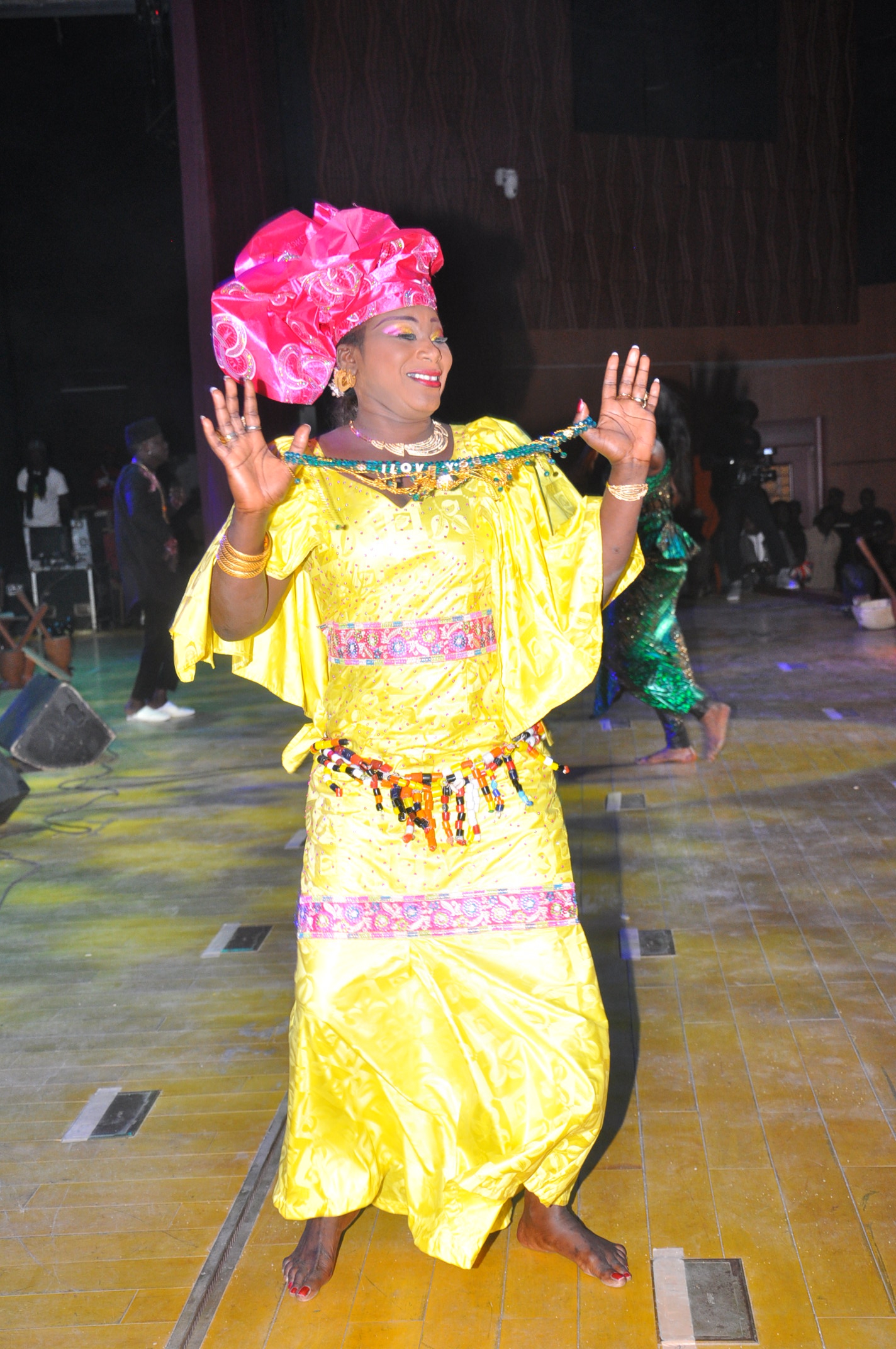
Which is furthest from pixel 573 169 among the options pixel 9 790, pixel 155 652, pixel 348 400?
pixel 348 400

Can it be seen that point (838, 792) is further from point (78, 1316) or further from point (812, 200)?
point (812, 200)

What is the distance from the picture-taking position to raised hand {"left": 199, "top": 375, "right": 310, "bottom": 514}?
70.2 inches

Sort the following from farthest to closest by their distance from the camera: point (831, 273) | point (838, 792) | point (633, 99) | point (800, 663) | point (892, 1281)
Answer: point (831, 273), point (633, 99), point (800, 663), point (838, 792), point (892, 1281)

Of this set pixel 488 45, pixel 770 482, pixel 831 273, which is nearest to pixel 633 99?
pixel 488 45

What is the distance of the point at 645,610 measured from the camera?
509cm

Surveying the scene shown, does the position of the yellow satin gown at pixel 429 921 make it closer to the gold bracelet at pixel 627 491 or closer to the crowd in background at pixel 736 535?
the gold bracelet at pixel 627 491

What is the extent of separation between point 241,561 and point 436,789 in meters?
0.47

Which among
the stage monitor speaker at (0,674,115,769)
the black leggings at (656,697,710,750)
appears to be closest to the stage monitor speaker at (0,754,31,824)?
the stage monitor speaker at (0,674,115,769)

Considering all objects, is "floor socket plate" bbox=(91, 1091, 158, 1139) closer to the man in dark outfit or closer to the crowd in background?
the man in dark outfit

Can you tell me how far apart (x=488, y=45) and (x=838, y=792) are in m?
8.52

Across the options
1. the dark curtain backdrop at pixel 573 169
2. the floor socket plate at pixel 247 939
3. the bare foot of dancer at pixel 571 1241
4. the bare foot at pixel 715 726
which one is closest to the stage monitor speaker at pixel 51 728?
the floor socket plate at pixel 247 939

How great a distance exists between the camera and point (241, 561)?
187cm

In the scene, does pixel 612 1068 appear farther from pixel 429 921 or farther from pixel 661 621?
pixel 661 621

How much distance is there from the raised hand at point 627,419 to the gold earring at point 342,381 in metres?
0.40
